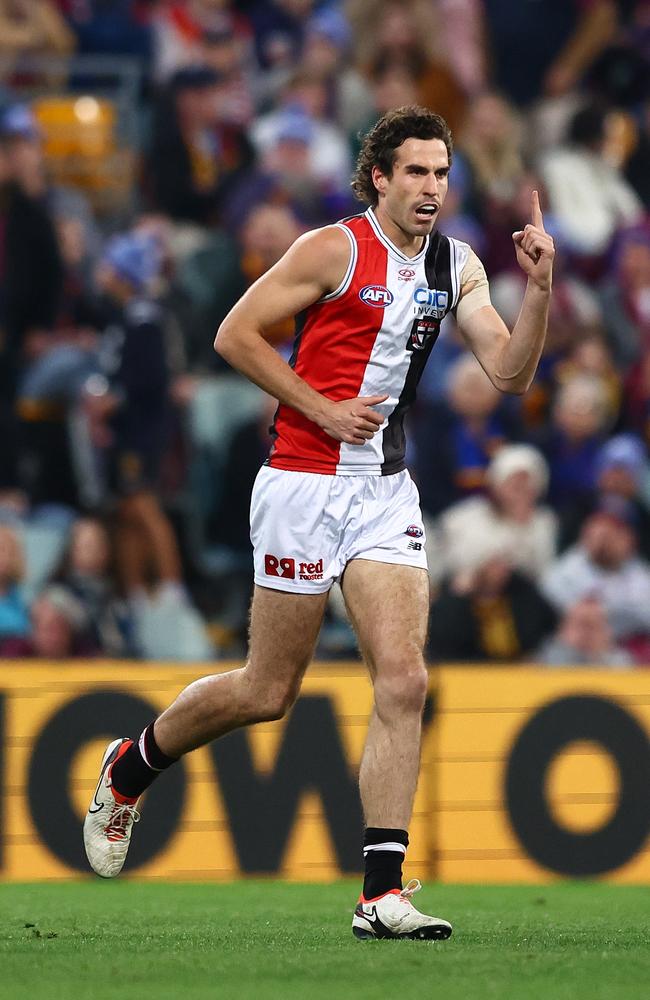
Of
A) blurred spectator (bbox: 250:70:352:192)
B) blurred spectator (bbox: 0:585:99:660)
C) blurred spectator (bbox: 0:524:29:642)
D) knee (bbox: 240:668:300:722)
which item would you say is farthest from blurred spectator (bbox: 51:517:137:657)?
knee (bbox: 240:668:300:722)

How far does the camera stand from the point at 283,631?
21.2 ft

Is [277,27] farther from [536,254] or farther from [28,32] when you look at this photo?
[536,254]

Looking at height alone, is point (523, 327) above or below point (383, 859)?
above

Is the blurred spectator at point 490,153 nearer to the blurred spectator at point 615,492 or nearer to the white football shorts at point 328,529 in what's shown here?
the blurred spectator at point 615,492

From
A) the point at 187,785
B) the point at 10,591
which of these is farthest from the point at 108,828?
the point at 10,591

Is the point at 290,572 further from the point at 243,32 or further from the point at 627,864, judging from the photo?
the point at 243,32

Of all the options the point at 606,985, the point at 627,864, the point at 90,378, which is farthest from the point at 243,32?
the point at 606,985

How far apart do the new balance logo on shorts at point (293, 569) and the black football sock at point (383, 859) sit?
0.84 m

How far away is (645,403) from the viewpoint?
1273 centimetres

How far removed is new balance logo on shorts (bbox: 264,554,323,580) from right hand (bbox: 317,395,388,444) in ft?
1.39

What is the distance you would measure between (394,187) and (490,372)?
2.27 feet

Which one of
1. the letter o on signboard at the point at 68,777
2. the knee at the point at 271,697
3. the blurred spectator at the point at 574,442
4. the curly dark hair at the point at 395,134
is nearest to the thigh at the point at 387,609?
the knee at the point at 271,697

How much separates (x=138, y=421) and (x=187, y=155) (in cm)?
242

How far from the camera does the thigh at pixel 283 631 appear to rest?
21.2ft
